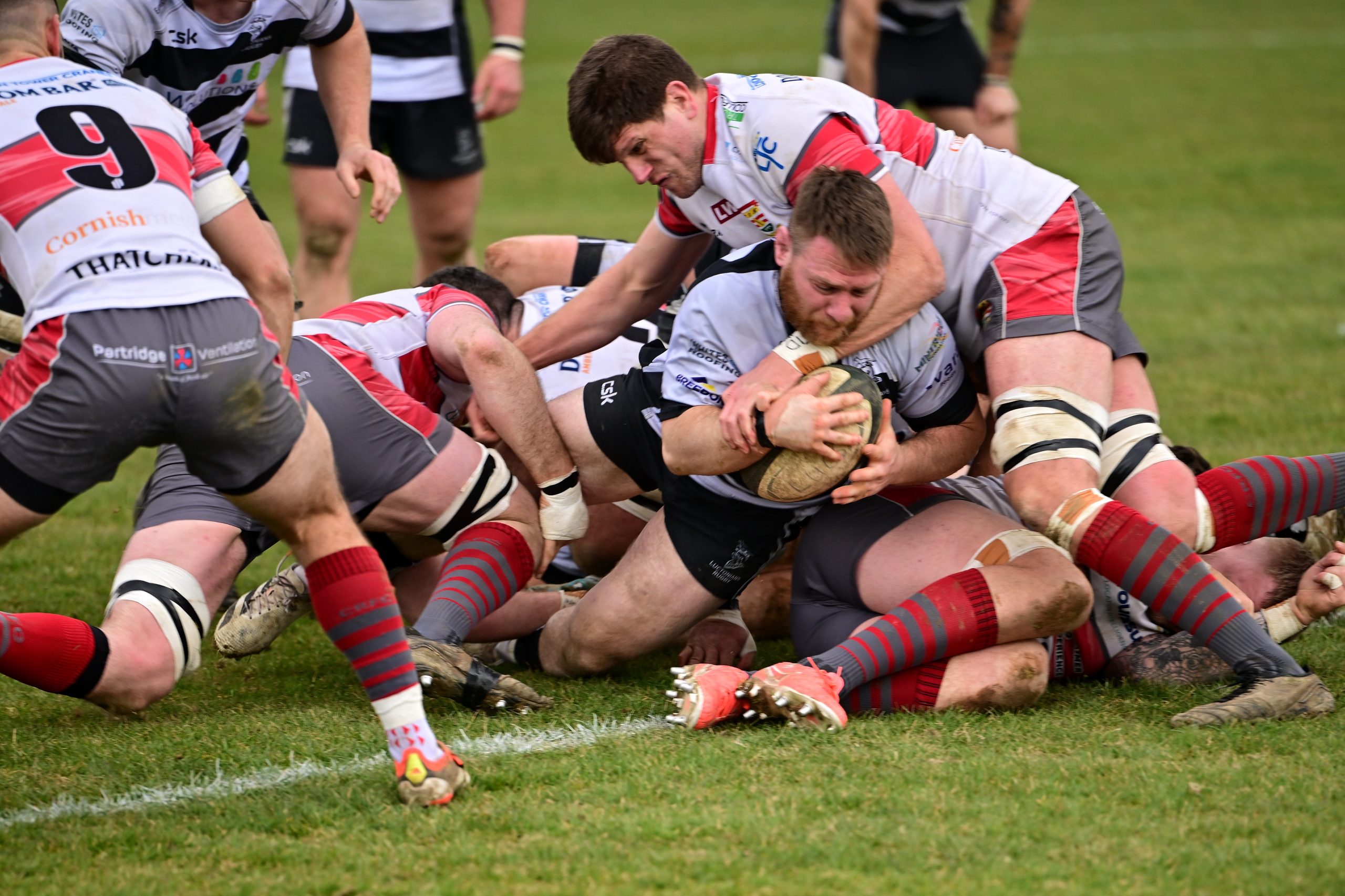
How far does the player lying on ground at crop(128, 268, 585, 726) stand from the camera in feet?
13.4

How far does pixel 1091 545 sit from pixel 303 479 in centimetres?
195

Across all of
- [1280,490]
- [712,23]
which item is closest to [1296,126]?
[712,23]

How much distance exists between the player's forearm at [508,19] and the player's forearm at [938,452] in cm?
358

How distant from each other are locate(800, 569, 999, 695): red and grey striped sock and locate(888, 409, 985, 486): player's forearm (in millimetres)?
395

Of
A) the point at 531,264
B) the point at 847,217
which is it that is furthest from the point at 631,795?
the point at 531,264

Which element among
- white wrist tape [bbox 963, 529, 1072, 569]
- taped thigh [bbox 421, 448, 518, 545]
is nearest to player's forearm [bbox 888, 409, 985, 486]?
white wrist tape [bbox 963, 529, 1072, 569]

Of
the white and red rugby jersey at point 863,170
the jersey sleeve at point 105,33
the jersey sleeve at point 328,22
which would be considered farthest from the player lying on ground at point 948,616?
the jersey sleeve at point 105,33

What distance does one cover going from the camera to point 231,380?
2.98 m

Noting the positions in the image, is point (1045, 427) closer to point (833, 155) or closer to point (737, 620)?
point (833, 155)

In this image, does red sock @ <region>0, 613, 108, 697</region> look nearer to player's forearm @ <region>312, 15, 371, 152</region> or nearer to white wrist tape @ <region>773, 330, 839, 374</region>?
white wrist tape @ <region>773, 330, 839, 374</region>

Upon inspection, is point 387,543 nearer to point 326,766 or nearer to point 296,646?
point 296,646

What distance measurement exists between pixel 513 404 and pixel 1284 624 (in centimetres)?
226

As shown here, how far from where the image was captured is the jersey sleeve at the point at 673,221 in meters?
4.70

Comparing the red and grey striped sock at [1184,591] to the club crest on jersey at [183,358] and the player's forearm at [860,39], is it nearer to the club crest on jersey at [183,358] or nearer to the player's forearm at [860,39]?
the club crest on jersey at [183,358]
